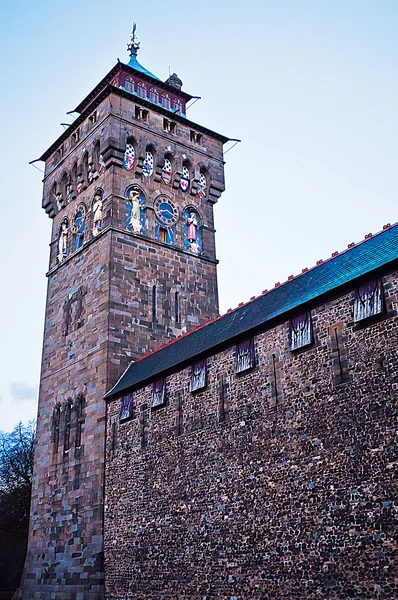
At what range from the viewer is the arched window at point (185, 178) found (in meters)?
29.7

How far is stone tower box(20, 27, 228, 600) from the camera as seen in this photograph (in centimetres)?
2248

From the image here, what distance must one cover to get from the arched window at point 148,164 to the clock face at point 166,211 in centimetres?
137

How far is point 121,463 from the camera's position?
20562mm

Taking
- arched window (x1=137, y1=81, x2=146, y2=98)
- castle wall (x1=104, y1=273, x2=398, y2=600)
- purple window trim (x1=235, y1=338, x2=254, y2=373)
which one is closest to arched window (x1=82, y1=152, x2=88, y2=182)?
arched window (x1=137, y1=81, x2=146, y2=98)

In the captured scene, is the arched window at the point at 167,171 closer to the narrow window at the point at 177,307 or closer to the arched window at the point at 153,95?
the arched window at the point at 153,95

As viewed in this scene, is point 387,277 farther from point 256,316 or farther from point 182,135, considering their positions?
point 182,135

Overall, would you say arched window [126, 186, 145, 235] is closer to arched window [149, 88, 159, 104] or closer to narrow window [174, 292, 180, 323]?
narrow window [174, 292, 180, 323]

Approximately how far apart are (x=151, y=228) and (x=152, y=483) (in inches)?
497

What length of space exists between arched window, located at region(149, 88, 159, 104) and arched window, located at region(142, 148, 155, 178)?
3.62m

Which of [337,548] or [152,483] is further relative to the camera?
[152,483]

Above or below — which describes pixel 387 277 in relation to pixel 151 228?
below

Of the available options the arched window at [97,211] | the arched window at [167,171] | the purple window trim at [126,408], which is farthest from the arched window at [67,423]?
the arched window at [167,171]

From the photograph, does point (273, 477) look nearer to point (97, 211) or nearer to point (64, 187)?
point (97, 211)

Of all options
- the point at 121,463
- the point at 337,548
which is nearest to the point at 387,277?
the point at 337,548
